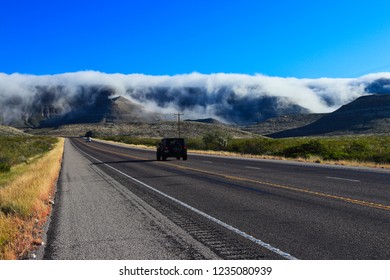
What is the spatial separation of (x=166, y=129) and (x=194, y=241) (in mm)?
162258

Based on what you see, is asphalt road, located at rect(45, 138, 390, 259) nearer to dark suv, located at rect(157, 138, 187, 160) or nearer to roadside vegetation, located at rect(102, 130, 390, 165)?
roadside vegetation, located at rect(102, 130, 390, 165)

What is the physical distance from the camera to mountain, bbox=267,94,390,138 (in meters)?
132

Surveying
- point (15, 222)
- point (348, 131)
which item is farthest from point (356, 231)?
point (348, 131)

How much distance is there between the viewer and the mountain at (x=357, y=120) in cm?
13175

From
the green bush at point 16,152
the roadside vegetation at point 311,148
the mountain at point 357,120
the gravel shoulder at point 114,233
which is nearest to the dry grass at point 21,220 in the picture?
the gravel shoulder at point 114,233

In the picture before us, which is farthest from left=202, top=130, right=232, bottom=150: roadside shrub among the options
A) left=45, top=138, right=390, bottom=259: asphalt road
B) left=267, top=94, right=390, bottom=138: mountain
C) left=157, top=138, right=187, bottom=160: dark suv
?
left=267, top=94, right=390, bottom=138: mountain

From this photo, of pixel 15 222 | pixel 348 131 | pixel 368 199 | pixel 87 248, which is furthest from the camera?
pixel 348 131

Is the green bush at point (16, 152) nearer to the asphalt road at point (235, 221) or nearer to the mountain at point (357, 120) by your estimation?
the asphalt road at point (235, 221)

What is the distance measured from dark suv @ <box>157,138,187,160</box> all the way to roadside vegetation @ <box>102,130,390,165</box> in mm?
8854

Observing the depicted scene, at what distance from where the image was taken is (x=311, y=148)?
125 ft

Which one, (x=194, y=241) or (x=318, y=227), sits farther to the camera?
(x=318, y=227)

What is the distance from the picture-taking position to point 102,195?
1348cm
